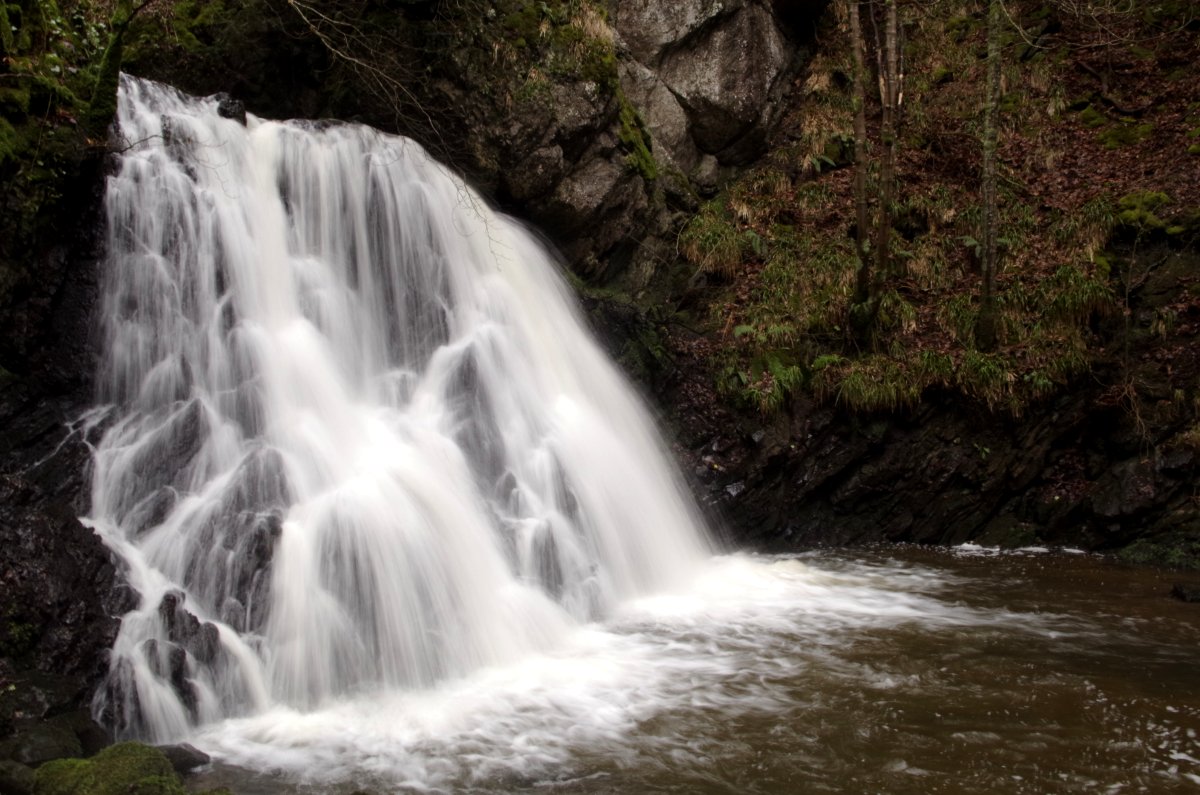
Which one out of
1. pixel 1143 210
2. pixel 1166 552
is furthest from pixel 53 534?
pixel 1143 210

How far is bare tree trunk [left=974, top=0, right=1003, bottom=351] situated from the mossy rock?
1062 centimetres

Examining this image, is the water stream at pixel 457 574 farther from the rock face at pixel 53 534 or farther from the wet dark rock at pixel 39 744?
the wet dark rock at pixel 39 744

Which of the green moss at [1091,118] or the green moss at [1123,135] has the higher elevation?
the green moss at [1091,118]

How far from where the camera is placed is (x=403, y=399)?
8.72 m

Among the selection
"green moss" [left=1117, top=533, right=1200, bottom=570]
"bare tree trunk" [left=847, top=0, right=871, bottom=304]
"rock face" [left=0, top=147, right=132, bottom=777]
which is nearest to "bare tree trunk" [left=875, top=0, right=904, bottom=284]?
"bare tree trunk" [left=847, top=0, right=871, bottom=304]

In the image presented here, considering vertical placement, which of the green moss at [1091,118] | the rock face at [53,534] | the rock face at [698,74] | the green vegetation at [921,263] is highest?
the rock face at [698,74]

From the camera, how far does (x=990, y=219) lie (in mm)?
11211

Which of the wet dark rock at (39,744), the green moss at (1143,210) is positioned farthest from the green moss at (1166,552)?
the wet dark rock at (39,744)

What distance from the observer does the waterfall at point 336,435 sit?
610cm

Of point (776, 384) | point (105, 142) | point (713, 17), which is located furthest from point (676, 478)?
point (713, 17)

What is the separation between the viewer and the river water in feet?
15.7

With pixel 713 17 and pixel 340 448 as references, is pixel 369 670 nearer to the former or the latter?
pixel 340 448

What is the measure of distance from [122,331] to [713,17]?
11634 mm

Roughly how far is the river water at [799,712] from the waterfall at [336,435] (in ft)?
1.75
